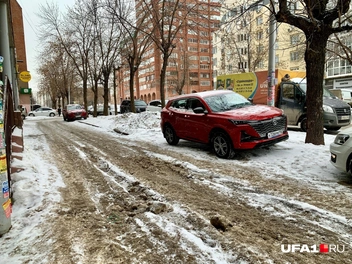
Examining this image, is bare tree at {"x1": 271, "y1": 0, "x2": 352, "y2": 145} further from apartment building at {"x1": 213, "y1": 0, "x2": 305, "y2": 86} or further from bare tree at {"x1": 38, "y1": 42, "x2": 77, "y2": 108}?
bare tree at {"x1": 38, "y1": 42, "x2": 77, "y2": 108}

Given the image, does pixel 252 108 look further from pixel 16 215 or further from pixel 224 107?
pixel 16 215

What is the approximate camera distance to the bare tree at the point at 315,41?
6.77m

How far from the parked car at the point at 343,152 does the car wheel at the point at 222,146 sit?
7.76 ft

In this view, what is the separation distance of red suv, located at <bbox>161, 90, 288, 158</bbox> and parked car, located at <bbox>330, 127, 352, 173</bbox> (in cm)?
185

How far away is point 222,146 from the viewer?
7.05 meters

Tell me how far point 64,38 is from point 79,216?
92.1ft

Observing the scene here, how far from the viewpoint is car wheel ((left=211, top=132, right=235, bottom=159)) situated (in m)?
6.86

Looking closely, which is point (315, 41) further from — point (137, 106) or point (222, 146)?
point (137, 106)

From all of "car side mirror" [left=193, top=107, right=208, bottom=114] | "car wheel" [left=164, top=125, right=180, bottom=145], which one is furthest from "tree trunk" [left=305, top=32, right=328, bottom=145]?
"car wheel" [left=164, top=125, right=180, bottom=145]

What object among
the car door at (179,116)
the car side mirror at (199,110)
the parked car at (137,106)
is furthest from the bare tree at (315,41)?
the parked car at (137,106)

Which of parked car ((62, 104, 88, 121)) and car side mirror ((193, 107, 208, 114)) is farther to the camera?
parked car ((62, 104, 88, 121))

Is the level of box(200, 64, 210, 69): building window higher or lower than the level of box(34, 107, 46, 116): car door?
higher

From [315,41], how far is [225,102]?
2735 mm

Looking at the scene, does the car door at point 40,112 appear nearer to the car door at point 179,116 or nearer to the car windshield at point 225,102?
the car door at point 179,116
